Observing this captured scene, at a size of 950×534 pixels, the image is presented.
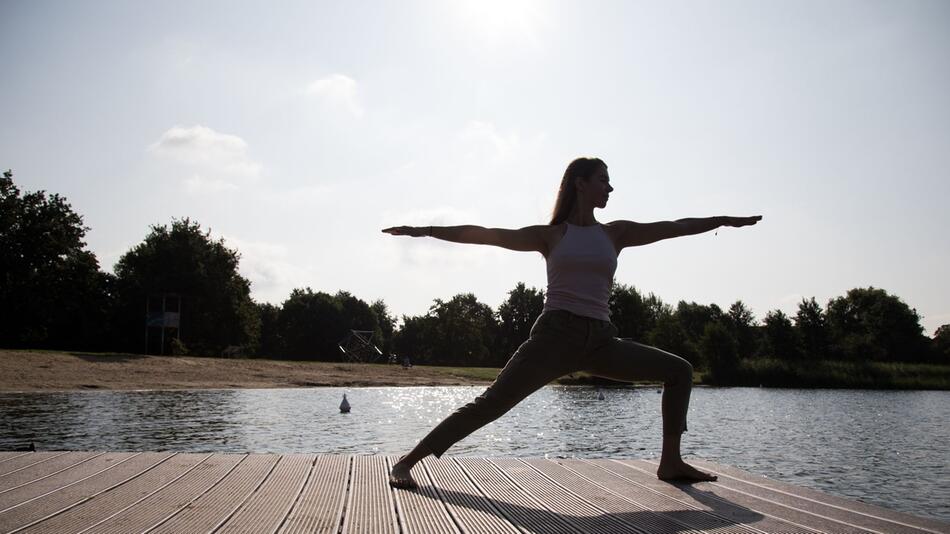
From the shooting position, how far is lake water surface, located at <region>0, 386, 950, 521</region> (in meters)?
15.2

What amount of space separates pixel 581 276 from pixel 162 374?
123 feet

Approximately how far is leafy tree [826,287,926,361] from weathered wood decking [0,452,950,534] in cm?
9444

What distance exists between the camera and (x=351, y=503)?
4.30 m

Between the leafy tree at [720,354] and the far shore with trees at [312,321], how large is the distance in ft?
0.41

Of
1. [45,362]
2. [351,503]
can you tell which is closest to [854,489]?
[351,503]

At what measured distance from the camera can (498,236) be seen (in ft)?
17.0

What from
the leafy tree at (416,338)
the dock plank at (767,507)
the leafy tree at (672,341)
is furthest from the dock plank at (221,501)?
the leafy tree at (416,338)

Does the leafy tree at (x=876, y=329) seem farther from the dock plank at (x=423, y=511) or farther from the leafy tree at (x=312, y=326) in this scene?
the dock plank at (x=423, y=511)

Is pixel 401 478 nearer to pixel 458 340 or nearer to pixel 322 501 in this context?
pixel 322 501

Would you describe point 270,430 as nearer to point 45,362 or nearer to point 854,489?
point 854,489

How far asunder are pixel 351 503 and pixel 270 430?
16.0 metres

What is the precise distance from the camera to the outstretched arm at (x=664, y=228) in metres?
5.30

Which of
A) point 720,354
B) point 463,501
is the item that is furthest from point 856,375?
point 463,501

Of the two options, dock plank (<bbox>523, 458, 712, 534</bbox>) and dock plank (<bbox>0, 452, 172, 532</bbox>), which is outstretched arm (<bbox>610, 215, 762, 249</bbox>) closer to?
dock plank (<bbox>523, 458, 712, 534</bbox>)
